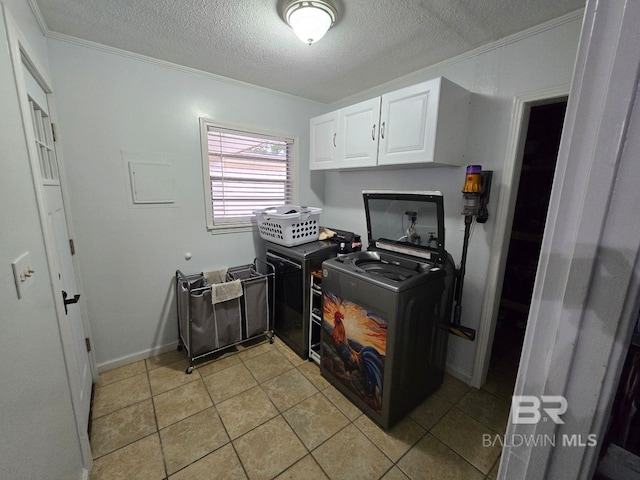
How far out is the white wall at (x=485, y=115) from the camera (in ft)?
4.89

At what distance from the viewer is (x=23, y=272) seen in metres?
0.86

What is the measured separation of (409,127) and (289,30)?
95cm

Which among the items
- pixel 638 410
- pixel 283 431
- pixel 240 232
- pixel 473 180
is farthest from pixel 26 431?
pixel 473 180

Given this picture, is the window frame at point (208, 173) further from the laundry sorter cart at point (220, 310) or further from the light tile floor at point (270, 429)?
the light tile floor at point (270, 429)

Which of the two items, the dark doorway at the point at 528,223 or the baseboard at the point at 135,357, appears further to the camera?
the dark doorway at the point at 528,223

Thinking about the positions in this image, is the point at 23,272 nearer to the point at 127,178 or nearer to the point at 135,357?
the point at 127,178

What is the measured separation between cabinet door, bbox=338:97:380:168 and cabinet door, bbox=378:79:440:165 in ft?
0.23

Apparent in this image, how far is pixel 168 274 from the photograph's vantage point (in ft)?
7.41

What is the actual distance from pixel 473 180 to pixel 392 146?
0.58 m

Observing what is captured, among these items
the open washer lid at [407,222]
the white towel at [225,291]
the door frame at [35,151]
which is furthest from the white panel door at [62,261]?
the open washer lid at [407,222]

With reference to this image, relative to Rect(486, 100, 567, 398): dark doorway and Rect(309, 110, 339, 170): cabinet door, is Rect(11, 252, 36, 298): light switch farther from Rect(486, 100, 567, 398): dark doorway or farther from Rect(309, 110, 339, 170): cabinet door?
Rect(486, 100, 567, 398): dark doorway

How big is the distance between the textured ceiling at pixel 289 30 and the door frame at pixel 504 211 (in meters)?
0.40

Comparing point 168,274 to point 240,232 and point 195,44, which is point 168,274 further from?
point 195,44

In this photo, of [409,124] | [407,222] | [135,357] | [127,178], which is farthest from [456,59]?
[135,357]
